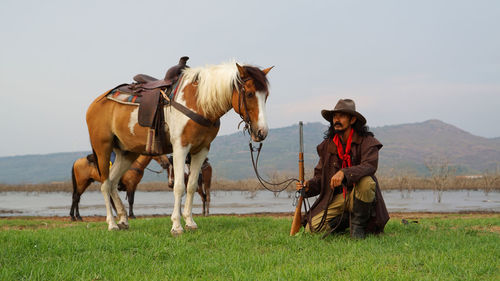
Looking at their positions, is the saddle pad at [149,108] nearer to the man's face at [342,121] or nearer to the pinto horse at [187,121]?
the pinto horse at [187,121]

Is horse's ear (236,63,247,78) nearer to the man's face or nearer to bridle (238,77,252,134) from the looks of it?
bridle (238,77,252,134)

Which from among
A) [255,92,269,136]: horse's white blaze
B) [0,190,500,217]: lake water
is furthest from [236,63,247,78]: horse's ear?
[0,190,500,217]: lake water

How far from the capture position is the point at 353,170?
4945 mm

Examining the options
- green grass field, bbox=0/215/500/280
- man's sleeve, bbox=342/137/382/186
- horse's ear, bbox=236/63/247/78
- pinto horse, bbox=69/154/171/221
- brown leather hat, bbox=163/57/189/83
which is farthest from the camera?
pinto horse, bbox=69/154/171/221

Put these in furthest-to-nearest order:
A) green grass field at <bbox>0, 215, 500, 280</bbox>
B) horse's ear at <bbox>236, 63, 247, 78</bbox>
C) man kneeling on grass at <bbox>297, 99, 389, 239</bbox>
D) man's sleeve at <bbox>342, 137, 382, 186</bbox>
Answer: horse's ear at <bbox>236, 63, 247, 78</bbox>
man kneeling on grass at <bbox>297, 99, 389, 239</bbox>
man's sleeve at <bbox>342, 137, 382, 186</bbox>
green grass field at <bbox>0, 215, 500, 280</bbox>

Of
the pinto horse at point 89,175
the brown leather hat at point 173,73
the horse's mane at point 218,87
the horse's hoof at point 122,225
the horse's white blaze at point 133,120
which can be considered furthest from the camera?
the pinto horse at point 89,175

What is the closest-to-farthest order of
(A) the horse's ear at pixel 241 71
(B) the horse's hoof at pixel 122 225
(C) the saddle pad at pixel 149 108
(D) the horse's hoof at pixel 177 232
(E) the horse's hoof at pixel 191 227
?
(A) the horse's ear at pixel 241 71 < (D) the horse's hoof at pixel 177 232 < (C) the saddle pad at pixel 149 108 < (E) the horse's hoof at pixel 191 227 < (B) the horse's hoof at pixel 122 225

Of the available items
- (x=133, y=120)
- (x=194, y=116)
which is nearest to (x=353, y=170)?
(x=194, y=116)

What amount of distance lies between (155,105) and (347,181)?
9.58 feet

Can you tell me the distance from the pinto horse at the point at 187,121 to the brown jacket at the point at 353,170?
1.08m

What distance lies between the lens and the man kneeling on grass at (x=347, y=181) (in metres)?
5.05

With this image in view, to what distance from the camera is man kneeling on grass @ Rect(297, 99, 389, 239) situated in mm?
5051

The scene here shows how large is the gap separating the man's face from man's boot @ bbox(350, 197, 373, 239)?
0.93 m

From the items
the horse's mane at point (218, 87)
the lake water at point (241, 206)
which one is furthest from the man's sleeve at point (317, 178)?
the lake water at point (241, 206)
